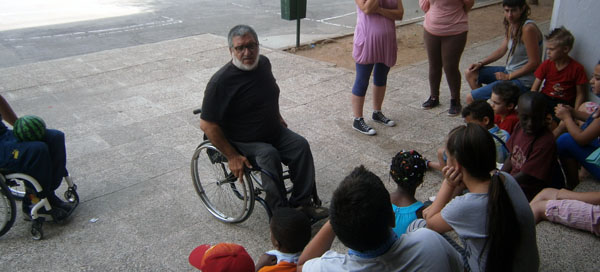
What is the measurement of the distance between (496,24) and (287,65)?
17.8ft

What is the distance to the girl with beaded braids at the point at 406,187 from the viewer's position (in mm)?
2760

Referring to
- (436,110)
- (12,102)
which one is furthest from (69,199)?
(436,110)

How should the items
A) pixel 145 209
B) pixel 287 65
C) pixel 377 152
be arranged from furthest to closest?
pixel 287 65
pixel 377 152
pixel 145 209

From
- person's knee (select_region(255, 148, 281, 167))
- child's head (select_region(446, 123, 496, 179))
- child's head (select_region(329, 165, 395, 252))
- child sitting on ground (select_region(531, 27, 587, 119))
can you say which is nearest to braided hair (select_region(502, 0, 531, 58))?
child sitting on ground (select_region(531, 27, 587, 119))

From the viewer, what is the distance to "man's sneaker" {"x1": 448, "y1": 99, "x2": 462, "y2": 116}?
5398mm

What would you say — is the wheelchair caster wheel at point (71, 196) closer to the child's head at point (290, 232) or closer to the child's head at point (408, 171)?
the child's head at point (290, 232)

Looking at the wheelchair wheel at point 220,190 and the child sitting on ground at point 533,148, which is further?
the wheelchair wheel at point 220,190

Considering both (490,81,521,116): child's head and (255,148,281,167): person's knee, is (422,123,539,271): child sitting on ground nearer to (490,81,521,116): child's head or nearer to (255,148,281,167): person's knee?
(255,148,281,167): person's knee

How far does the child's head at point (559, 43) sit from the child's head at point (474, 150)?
7.91ft

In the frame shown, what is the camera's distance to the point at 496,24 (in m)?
10.4

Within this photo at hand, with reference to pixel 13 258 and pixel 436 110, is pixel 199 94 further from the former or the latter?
pixel 13 258

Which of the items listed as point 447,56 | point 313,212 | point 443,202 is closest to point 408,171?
point 443,202

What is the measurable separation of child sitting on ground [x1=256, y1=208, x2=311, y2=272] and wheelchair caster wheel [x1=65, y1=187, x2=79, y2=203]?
2.11 m

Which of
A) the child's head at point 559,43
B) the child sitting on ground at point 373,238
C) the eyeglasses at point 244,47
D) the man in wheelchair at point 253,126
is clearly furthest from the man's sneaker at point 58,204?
the child's head at point 559,43
